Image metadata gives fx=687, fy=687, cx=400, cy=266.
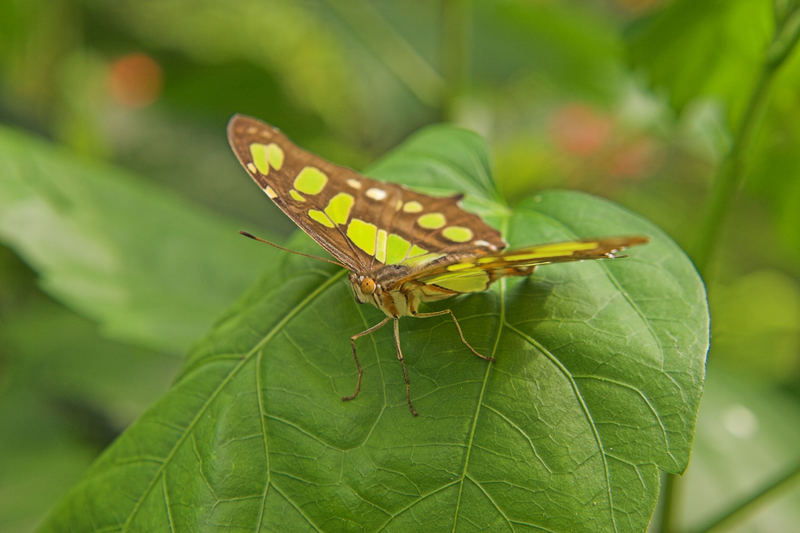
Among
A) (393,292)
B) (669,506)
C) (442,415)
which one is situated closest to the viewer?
(442,415)

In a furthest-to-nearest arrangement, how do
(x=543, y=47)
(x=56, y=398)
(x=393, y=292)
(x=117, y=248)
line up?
(x=543, y=47) → (x=56, y=398) → (x=117, y=248) → (x=393, y=292)

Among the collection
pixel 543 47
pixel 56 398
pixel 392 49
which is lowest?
→ pixel 56 398

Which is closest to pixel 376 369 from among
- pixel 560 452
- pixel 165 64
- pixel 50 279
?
pixel 560 452

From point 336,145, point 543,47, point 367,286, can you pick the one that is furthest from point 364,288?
point 543,47

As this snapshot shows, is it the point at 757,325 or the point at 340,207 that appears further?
the point at 757,325

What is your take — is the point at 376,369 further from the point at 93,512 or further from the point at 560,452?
the point at 93,512

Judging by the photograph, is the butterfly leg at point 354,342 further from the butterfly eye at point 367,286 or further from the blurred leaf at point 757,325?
the blurred leaf at point 757,325

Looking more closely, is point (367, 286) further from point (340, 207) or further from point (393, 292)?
point (340, 207)

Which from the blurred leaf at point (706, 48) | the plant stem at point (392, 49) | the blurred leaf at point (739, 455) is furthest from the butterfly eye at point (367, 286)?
the plant stem at point (392, 49)
